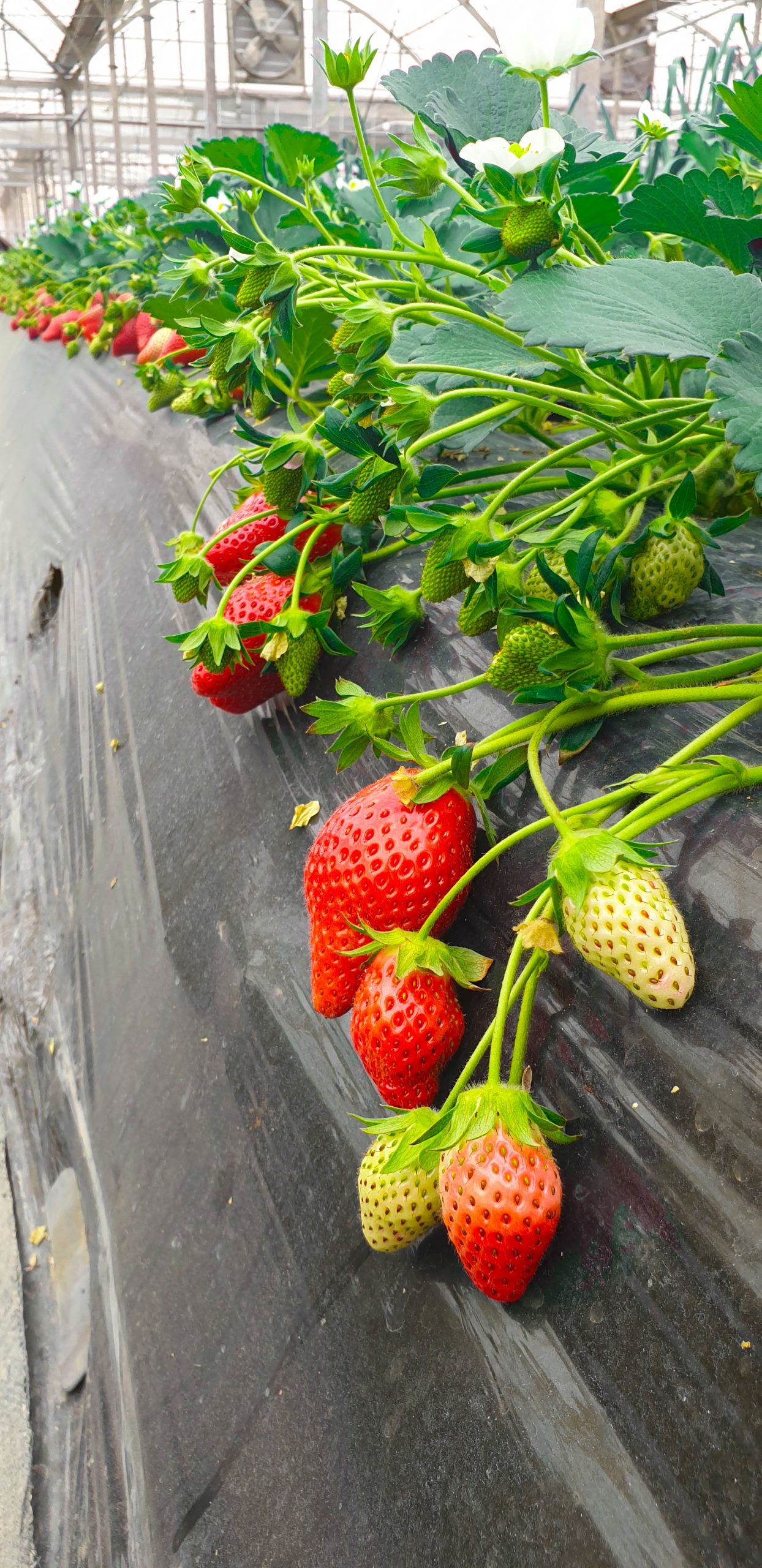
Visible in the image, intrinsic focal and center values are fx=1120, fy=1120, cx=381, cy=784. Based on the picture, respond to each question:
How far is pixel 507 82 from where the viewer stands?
71 centimetres

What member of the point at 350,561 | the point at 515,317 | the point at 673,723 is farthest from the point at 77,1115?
the point at 515,317

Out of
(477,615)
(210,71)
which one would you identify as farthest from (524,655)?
(210,71)

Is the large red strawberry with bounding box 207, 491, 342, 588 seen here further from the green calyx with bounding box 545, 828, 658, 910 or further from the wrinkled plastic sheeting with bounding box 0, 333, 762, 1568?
the green calyx with bounding box 545, 828, 658, 910

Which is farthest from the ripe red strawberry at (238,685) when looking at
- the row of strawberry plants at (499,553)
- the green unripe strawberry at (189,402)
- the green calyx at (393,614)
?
the green unripe strawberry at (189,402)

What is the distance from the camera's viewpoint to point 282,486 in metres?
0.73

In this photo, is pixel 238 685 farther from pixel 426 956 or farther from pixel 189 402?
pixel 189 402

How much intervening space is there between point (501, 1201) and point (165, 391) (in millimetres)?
1383

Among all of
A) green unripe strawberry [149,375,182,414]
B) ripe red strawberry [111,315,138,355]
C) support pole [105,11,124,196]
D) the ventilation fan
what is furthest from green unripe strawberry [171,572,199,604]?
the ventilation fan

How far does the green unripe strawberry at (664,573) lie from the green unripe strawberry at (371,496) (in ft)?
0.49

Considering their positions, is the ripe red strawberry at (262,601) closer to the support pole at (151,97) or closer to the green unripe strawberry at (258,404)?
the green unripe strawberry at (258,404)

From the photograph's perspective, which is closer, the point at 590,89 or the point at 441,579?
the point at 441,579

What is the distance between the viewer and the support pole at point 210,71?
24.0ft

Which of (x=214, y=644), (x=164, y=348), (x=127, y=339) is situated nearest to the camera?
(x=214, y=644)

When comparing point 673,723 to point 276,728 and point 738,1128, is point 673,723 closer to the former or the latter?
point 738,1128
